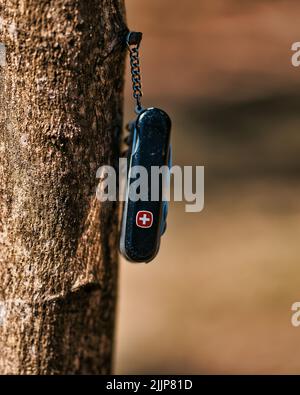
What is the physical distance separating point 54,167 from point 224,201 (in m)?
2.84

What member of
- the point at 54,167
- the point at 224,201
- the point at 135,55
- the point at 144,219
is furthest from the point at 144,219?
the point at 224,201

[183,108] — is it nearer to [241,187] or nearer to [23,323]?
[241,187]

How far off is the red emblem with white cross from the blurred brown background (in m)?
1.64

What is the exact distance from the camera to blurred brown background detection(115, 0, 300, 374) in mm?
3150

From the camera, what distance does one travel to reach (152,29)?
596 cm

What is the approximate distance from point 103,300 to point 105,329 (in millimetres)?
95

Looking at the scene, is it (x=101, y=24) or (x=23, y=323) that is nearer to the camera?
(x=101, y=24)

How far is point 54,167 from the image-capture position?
1.46 m

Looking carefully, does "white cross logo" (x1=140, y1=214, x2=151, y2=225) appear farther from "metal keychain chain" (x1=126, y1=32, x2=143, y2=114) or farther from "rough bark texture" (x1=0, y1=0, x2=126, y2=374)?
"metal keychain chain" (x1=126, y1=32, x2=143, y2=114)

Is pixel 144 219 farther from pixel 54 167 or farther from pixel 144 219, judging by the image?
pixel 54 167

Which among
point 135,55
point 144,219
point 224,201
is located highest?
point 224,201

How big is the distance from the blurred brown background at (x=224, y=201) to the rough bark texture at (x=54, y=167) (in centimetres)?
158

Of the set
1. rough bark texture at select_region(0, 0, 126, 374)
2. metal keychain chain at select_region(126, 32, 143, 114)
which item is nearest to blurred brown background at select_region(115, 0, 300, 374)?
rough bark texture at select_region(0, 0, 126, 374)
